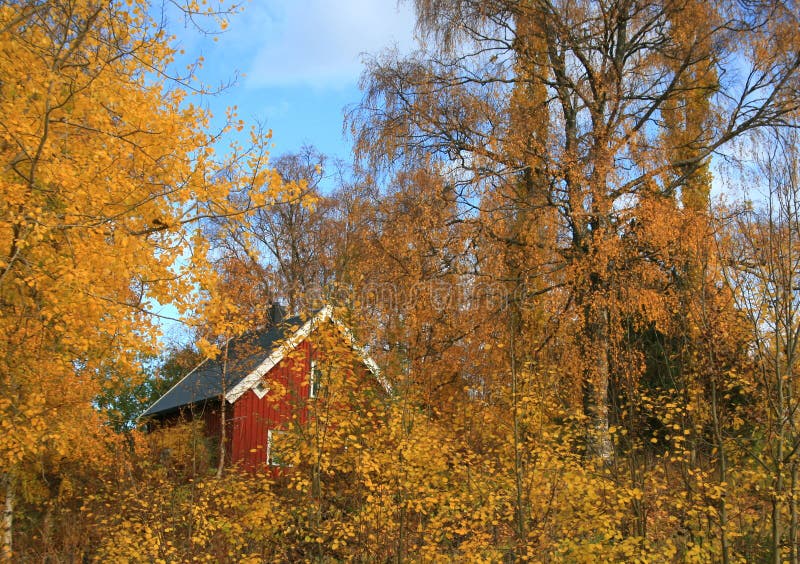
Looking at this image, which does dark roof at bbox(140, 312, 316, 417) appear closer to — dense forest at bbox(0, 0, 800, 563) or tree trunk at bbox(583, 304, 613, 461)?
dense forest at bbox(0, 0, 800, 563)

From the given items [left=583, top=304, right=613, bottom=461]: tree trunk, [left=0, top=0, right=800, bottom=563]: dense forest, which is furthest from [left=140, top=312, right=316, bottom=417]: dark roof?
[left=583, top=304, right=613, bottom=461]: tree trunk

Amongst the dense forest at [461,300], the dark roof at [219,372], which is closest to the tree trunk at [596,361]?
the dense forest at [461,300]

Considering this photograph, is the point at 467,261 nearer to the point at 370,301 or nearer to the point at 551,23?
the point at 370,301

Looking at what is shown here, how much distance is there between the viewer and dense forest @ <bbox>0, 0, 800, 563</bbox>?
20.0 feet

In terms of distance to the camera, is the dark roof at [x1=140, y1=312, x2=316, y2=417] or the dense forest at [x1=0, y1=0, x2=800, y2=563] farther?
the dark roof at [x1=140, y1=312, x2=316, y2=417]

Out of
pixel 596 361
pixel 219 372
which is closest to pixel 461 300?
pixel 596 361

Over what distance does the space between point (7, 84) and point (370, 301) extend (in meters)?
9.25

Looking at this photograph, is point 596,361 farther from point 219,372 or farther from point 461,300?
point 219,372

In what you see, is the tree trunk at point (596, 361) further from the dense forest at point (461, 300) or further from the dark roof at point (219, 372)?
the dark roof at point (219, 372)

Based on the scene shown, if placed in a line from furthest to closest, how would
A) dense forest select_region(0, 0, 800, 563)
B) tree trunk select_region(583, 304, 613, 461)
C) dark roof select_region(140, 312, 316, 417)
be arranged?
dark roof select_region(140, 312, 316, 417) < tree trunk select_region(583, 304, 613, 461) < dense forest select_region(0, 0, 800, 563)

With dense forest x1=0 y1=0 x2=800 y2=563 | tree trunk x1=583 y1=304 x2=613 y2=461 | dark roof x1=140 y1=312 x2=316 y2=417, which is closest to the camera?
dense forest x1=0 y1=0 x2=800 y2=563

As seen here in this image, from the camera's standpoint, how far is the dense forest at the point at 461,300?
20.0 ft

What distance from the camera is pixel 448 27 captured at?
14.0m

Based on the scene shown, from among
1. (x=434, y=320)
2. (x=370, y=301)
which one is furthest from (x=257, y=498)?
(x=370, y=301)
